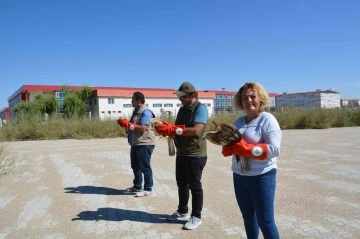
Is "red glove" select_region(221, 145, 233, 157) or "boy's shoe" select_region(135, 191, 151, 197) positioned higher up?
"red glove" select_region(221, 145, 233, 157)

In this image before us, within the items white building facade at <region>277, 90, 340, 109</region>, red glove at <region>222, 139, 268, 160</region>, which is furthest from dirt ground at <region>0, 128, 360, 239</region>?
white building facade at <region>277, 90, 340, 109</region>

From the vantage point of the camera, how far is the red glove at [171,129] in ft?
11.9

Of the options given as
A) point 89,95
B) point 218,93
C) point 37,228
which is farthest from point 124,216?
point 218,93

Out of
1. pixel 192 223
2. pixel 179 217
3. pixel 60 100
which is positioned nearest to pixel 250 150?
pixel 192 223

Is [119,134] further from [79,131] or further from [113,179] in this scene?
[113,179]

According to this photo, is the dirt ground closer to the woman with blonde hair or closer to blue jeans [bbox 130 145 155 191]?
blue jeans [bbox 130 145 155 191]

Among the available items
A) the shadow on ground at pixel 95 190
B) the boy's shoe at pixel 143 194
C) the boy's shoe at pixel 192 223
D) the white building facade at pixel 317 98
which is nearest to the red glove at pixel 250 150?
the boy's shoe at pixel 192 223

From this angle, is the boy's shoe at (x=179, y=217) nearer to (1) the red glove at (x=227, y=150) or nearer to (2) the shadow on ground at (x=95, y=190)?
(2) the shadow on ground at (x=95, y=190)

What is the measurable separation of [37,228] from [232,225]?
2.67 metres

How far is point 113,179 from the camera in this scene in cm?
682

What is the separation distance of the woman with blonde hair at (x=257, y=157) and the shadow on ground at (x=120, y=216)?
174 centimetres

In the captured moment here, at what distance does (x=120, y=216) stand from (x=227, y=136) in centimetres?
264

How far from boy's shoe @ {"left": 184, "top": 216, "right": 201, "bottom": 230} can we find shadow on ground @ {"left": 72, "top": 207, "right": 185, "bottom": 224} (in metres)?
0.26

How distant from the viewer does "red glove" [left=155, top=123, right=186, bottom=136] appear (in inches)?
143
